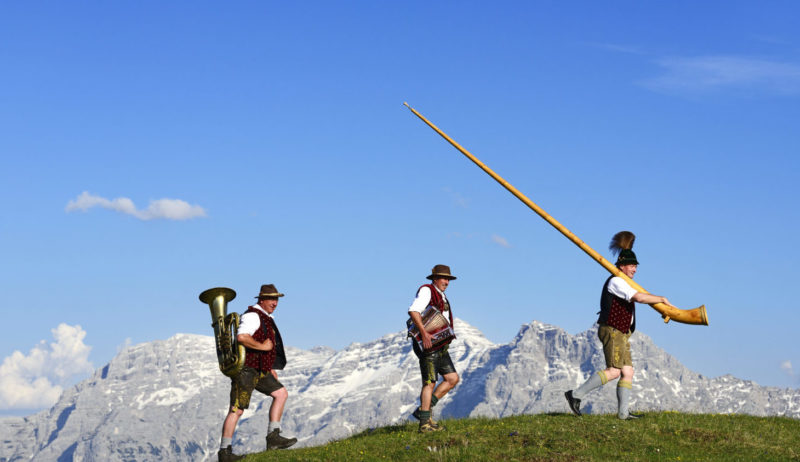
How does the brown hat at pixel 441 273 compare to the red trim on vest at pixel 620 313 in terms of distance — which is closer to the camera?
the brown hat at pixel 441 273

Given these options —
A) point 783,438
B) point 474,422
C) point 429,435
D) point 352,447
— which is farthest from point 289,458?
point 783,438

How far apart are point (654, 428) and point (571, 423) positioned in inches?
67.4

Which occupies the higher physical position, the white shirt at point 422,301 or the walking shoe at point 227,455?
the white shirt at point 422,301

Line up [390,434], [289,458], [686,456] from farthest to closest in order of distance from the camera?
[390,434], [289,458], [686,456]

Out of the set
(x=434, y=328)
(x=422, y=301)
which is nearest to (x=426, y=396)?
(x=434, y=328)

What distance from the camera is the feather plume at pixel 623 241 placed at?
1936cm

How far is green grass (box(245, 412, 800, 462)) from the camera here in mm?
17312

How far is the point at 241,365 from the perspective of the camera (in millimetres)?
19312

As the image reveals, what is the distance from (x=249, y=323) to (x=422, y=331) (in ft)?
12.3

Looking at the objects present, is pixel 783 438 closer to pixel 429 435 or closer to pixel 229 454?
pixel 429 435

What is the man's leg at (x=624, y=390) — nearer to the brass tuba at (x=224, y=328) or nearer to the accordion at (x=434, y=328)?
the accordion at (x=434, y=328)

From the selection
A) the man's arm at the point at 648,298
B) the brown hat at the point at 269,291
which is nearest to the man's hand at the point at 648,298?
the man's arm at the point at 648,298

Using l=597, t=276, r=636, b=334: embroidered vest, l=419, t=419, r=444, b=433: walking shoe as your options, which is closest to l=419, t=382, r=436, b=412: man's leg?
l=419, t=419, r=444, b=433: walking shoe

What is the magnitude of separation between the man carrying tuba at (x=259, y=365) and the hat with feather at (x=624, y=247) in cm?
727
